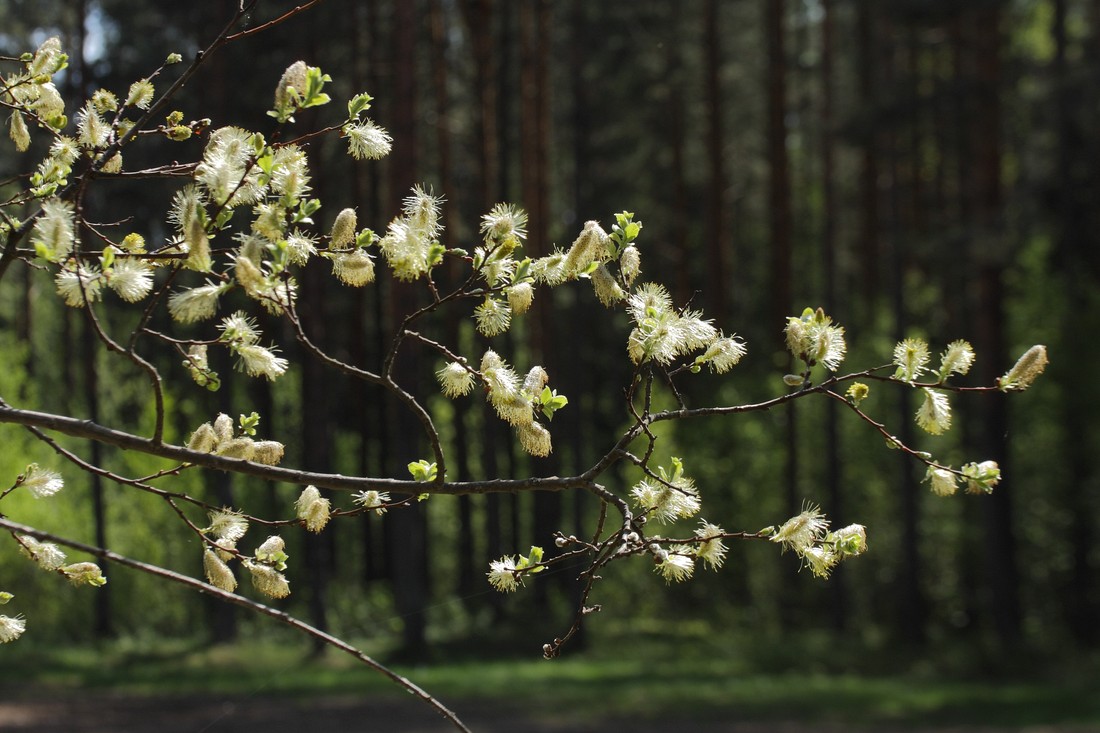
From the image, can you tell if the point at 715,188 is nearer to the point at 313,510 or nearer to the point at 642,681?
the point at 642,681

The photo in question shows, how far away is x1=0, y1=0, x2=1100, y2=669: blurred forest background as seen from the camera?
44.0ft

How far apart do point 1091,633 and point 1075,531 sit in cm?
132

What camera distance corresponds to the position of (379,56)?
12.7 metres

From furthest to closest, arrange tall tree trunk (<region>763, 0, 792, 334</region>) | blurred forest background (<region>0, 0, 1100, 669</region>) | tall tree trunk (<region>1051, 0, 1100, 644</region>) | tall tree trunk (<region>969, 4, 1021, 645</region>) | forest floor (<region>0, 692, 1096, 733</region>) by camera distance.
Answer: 1. tall tree trunk (<region>763, 0, 792, 334</region>)
2. tall tree trunk (<region>1051, 0, 1100, 644</region>)
3. blurred forest background (<region>0, 0, 1100, 669</region>)
4. tall tree trunk (<region>969, 4, 1021, 645</region>)
5. forest floor (<region>0, 692, 1096, 733</region>)

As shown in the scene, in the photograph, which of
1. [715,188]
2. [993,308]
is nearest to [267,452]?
[993,308]

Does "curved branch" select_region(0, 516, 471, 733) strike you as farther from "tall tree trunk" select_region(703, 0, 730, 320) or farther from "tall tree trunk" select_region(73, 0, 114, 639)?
"tall tree trunk" select_region(703, 0, 730, 320)

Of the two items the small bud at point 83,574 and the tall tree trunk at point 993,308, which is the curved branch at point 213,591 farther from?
the tall tree trunk at point 993,308

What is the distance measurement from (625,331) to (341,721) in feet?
20.8

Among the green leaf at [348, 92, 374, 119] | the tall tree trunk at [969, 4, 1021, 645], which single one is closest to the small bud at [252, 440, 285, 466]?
the green leaf at [348, 92, 374, 119]

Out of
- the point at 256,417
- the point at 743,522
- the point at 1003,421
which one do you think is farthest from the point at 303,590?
the point at 256,417

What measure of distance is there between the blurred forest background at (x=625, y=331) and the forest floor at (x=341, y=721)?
7.56 ft

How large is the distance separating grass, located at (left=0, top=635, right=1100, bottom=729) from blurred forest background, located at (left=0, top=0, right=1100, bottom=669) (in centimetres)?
81

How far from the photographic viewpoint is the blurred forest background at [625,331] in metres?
13.4

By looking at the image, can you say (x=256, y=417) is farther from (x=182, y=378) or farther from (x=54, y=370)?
(x=54, y=370)
